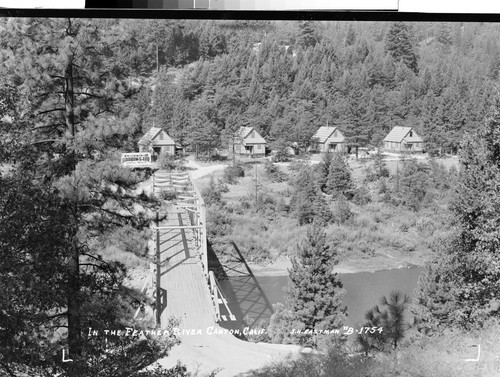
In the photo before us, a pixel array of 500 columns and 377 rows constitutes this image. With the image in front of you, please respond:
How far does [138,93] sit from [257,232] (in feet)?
3.67

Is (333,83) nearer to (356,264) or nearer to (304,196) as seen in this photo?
(304,196)

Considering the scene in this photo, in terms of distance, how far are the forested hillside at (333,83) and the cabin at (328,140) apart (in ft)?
0.16

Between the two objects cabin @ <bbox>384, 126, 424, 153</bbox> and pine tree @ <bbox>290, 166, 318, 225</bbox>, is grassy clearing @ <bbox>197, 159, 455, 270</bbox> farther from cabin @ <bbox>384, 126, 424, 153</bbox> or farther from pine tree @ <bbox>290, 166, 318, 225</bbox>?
cabin @ <bbox>384, 126, 424, 153</bbox>

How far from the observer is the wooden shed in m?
3.68

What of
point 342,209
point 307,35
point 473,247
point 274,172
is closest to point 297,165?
point 274,172

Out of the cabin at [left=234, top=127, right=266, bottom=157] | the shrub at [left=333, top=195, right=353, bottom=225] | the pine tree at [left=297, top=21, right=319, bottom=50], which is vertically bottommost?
the shrub at [left=333, top=195, right=353, bottom=225]

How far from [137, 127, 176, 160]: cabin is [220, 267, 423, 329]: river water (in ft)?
2.92

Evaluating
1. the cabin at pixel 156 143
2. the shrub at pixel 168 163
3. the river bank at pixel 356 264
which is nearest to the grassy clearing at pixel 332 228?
the river bank at pixel 356 264

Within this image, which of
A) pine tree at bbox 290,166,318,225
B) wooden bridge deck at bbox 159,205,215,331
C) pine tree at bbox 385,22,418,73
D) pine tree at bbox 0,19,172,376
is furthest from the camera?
pine tree at bbox 290,166,318,225

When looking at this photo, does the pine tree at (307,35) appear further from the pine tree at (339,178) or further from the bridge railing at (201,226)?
the bridge railing at (201,226)

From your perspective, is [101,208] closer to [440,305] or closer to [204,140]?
[204,140]

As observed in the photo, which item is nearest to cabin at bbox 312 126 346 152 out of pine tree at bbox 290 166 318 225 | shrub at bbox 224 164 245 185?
pine tree at bbox 290 166 318 225

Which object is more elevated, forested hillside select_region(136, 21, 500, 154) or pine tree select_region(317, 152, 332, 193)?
forested hillside select_region(136, 21, 500, 154)

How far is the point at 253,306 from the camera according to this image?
151 inches
